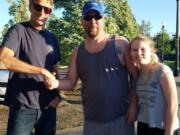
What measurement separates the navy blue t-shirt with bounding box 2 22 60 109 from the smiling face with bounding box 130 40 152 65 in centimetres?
98

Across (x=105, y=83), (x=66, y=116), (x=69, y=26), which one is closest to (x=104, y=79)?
(x=105, y=83)

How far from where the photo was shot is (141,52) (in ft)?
7.74

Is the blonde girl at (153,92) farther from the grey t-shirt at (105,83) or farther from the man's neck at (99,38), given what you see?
the man's neck at (99,38)

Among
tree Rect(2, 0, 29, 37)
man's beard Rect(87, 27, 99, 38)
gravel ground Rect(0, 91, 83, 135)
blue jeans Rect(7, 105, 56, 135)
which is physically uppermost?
tree Rect(2, 0, 29, 37)

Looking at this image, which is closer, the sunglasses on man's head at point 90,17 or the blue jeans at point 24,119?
the blue jeans at point 24,119

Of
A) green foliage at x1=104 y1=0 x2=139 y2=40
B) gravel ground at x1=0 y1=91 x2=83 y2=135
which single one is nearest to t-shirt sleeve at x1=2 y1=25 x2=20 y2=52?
gravel ground at x1=0 y1=91 x2=83 y2=135

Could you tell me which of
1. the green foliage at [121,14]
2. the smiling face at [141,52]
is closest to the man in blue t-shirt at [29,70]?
the smiling face at [141,52]

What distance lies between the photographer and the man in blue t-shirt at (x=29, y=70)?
2.30 m

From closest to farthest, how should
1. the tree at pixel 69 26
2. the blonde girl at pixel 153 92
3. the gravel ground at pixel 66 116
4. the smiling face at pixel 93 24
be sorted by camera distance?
the blonde girl at pixel 153 92 < the smiling face at pixel 93 24 < the gravel ground at pixel 66 116 < the tree at pixel 69 26

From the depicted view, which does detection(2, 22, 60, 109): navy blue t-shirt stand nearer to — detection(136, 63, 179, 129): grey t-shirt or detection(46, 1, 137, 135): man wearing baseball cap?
detection(46, 1, 137, 135): man wearing baseball cap

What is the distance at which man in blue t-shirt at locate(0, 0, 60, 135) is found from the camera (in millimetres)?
2297

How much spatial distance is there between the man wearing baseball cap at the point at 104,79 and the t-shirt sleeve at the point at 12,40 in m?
0.51

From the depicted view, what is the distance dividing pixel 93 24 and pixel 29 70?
0.85 m

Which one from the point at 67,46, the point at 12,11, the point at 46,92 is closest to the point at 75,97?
the point at 67,46
